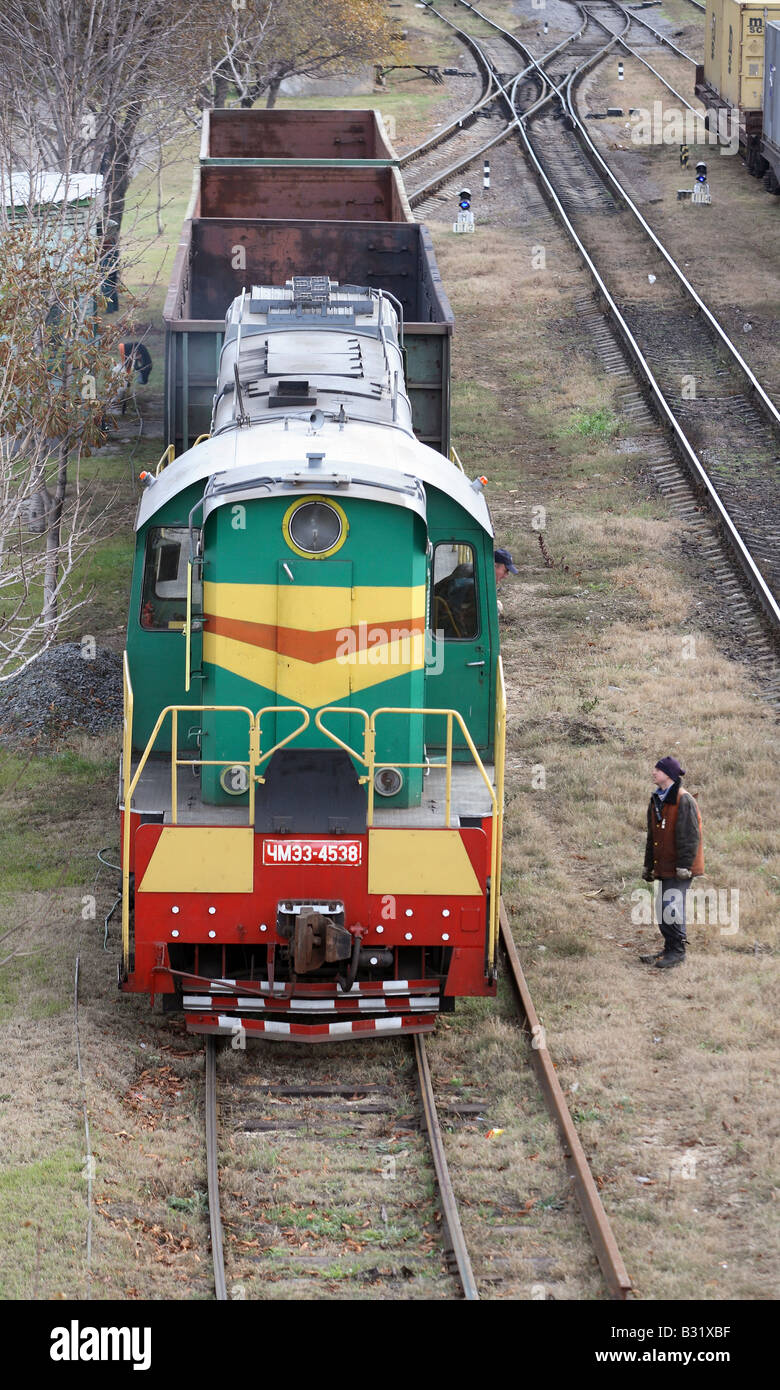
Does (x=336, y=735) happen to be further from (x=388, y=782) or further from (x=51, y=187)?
(x=51, y=187)

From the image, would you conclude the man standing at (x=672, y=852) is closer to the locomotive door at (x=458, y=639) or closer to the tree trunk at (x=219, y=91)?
the locomotive door at (x=458, y=639)

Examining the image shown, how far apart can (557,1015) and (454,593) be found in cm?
304

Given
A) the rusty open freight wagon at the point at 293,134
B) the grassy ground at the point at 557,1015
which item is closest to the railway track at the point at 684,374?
the grassy ground at the point at 557,1015

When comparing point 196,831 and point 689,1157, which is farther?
point 196,831

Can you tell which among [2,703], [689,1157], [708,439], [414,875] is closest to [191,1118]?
[414,875]

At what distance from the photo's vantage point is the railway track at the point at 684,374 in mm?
19469

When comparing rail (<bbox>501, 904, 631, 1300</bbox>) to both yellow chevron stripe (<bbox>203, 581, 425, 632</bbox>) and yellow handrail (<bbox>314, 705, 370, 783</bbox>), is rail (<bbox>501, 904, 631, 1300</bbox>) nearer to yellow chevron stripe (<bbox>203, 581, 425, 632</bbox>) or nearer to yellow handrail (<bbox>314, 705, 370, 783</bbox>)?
yellow handrail (<bbox>314, 705, 370, 783</bbox>)

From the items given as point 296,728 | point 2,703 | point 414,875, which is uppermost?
point 296,728

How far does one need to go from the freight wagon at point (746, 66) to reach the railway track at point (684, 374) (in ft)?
12.2

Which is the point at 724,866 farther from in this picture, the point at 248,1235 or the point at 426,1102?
the point at 248,1235

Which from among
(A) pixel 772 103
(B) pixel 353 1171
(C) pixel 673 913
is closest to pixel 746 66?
(A) pixel 772 103

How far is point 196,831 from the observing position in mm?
9773

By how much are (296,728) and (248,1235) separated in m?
3.24

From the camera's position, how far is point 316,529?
9.99 metres
